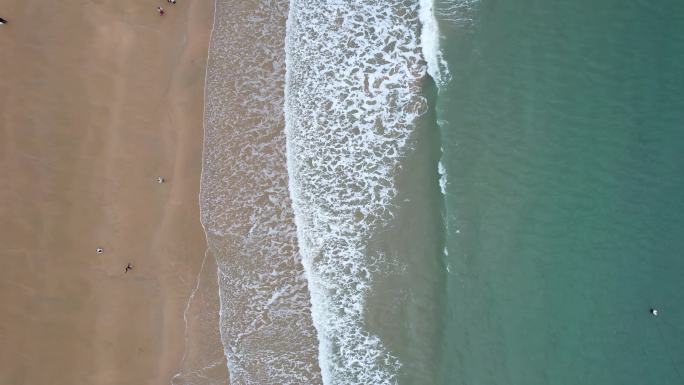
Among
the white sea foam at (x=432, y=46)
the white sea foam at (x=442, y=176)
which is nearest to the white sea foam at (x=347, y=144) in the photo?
the white sea foam at (x=432, y=46)

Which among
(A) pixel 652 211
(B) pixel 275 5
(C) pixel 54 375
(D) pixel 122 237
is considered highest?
(B) pixel 275 5

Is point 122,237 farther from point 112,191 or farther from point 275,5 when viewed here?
point 275,5

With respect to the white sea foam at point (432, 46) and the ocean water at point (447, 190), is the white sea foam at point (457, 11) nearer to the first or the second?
the ocean water at point (447, 190)

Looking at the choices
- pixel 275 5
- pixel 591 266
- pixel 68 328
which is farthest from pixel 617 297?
pixel 68 328

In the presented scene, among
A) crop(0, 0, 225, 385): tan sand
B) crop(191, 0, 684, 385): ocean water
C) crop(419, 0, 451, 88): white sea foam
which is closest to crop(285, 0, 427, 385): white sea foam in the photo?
crop(191, 0, 684, 385): ocean water

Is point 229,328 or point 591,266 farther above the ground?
point 591,266
